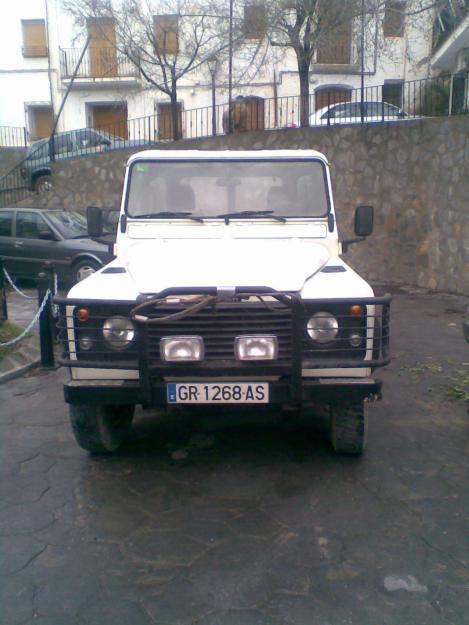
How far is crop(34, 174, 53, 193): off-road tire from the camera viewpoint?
17805mm

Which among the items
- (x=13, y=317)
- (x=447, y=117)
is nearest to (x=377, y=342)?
(x=13, y=317)

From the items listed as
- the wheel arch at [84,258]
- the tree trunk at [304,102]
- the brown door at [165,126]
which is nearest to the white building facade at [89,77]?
the brown door at [165,126]

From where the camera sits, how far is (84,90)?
26.7 meters

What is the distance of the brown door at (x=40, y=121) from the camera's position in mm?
27406

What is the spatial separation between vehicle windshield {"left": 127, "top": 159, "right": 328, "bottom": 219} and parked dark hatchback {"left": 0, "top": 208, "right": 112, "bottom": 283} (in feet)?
19.3

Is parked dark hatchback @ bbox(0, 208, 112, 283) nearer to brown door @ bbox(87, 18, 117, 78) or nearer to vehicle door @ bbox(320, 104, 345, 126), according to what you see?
vehicle door @ bbox(320, 104, 345, 126)

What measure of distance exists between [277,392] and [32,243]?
9.06 meters

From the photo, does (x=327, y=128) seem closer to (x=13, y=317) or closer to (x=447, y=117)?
(x=447, y=117)

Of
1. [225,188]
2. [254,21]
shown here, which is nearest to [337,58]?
[254,21]

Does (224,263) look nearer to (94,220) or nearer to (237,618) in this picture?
(94,220)

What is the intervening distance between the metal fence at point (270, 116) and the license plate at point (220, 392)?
8103 mm

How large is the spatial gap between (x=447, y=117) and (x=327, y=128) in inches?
110

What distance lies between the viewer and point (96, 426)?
13.8 ft

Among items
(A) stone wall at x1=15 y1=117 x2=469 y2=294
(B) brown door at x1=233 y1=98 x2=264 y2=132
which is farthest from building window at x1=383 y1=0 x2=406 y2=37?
(B) brown door at x1=233 y1=98 x2=264 y2=132
